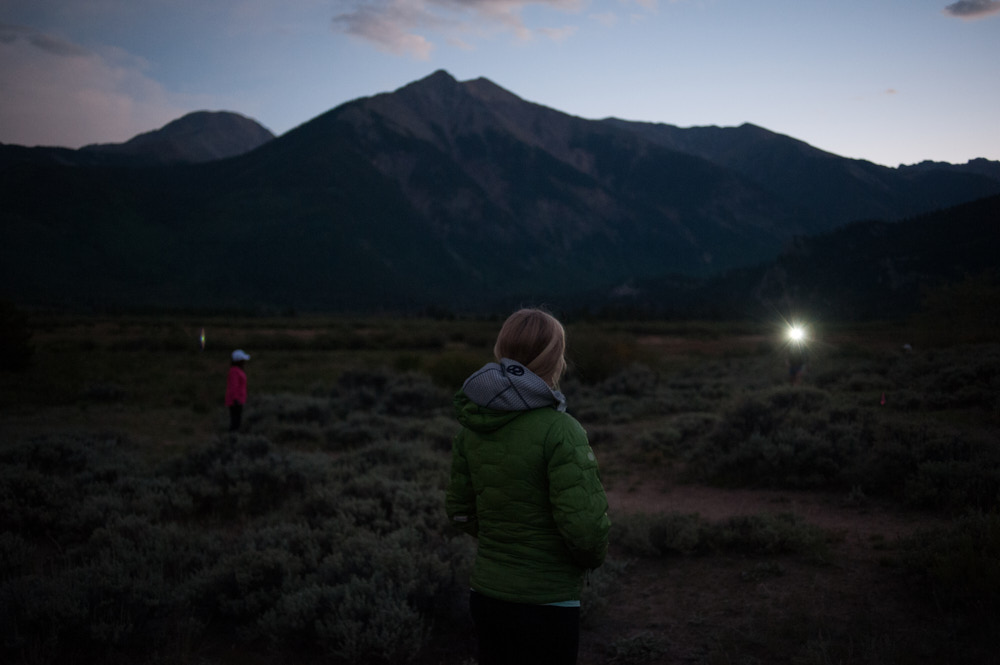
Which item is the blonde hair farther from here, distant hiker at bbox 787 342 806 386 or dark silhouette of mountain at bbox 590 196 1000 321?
dark silhouette of mountain at bbox 590 196 1000 321

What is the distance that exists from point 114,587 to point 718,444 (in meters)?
7.60

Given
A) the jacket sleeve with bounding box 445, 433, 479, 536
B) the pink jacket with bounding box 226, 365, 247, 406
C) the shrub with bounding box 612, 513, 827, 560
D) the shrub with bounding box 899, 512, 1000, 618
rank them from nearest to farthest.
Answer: the jacket sleeve with bounding box 445, 433, 479, 536 → the shrub with bounding box 899, 512, 1000, 618 → the shrub with bounding box 612, 513, 827, 560 → the pink jacket with bounding box 226, 365, 247, 406

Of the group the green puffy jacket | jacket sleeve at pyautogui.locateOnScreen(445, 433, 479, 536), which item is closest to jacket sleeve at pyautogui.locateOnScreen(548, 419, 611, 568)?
the green puffy jacket

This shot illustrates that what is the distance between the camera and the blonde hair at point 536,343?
236 cm

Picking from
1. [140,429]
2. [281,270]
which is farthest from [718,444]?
[281,270]

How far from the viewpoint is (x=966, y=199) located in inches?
631

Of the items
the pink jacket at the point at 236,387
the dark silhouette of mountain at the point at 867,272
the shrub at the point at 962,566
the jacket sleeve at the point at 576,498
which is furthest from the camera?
the dark silhouette of mountain at the point at 867,272

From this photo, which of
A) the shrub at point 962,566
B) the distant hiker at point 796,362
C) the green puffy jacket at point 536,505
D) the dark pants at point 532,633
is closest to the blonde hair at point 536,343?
the green puffy jacket at point 536,505

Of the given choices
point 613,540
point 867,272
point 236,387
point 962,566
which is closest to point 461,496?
point 962,566

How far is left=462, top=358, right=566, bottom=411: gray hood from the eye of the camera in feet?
7.30

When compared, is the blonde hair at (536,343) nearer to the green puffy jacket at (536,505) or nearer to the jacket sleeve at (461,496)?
the green puffy jacket at (536,505)

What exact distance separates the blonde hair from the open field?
0.92 m

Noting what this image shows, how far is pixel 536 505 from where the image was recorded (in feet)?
7.47

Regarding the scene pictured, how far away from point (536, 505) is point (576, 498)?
0.18m
